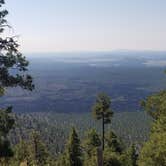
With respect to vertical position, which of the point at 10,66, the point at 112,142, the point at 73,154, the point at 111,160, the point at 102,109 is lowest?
the point at 73,154

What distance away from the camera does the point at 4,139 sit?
992 inches

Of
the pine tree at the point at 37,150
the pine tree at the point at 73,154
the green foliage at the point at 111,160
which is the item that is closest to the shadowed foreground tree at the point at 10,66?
the green foliage at the point at 111,160

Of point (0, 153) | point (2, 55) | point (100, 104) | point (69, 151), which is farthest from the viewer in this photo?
point (100, 104)

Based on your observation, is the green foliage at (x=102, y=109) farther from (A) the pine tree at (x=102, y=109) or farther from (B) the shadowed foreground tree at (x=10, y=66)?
(B) the shadowed foreground tree at (x=10, y=66)

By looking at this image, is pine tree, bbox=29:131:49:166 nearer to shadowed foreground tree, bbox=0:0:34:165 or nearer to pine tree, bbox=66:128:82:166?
pine tree, bbox=66:128:82:166

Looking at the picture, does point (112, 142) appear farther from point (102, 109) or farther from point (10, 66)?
point (10, 66)

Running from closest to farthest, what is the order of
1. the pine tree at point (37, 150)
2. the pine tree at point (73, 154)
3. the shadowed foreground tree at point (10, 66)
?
the shadowed foreground tree at point (10, 66), the pine tree at point (73, 154), the pine tree at point (37, 150)

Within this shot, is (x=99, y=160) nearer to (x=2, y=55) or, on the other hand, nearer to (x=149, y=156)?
(x=2, y=55)

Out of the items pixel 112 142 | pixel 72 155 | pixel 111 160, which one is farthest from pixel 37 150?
pixel 111 160

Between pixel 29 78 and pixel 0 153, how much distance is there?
5.06 meters

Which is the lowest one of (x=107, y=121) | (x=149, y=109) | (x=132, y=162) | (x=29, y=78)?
(x=132, y=162)

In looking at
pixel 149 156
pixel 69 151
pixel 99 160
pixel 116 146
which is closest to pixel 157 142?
pixel 149 156

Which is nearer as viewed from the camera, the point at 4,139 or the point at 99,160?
the point at 99,160

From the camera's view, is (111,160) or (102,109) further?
(102,109)
